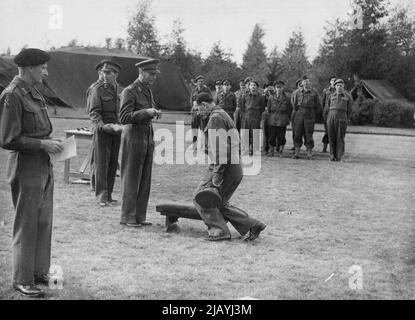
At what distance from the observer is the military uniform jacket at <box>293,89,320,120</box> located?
48.0 feet

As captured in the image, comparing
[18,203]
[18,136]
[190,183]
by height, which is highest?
[18,136]

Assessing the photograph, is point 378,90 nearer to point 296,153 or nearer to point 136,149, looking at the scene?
point 296,153

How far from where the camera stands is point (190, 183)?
10.9 m

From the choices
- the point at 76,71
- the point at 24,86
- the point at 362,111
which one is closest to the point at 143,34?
the point at 76,71

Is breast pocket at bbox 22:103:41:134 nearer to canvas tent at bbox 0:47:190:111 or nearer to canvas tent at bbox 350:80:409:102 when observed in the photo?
canvas tent at bbox 0:47:190:111

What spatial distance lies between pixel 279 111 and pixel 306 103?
77 centimetres

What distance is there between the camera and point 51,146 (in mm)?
4695

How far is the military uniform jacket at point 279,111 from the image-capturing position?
15093 mm

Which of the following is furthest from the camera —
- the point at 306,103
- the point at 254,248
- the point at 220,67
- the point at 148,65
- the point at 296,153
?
A: the point at 220,67

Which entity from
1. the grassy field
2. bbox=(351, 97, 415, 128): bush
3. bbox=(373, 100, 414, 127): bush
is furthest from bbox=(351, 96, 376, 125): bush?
the grassy field

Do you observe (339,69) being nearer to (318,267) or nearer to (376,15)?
(376,15)

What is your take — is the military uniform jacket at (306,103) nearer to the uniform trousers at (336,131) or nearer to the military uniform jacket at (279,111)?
the military uniform jacket at (279,111)

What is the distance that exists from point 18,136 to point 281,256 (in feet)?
9.49
